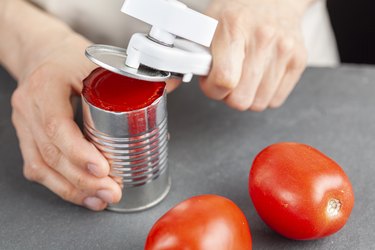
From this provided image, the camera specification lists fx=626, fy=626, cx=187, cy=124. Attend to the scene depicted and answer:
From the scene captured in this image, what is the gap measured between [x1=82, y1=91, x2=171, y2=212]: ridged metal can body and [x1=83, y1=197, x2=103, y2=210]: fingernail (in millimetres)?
25

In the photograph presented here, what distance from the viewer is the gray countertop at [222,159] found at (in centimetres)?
99

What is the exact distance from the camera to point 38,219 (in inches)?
40.6

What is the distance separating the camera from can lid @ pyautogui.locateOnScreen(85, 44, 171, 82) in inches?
34.5

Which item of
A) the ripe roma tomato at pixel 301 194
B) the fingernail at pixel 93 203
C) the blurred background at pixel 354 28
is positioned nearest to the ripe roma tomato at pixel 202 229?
the ripe roma tomato at pixel 301 194

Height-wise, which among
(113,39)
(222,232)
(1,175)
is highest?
(222,232)

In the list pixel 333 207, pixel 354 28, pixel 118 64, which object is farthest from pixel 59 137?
pixel 354 28

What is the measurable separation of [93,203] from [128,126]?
0.58 feet

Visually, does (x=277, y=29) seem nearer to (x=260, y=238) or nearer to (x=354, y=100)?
(x=354, y=100)

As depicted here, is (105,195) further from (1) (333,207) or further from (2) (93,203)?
(1) (333,207)

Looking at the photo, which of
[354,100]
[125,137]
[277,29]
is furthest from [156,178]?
[354,100]

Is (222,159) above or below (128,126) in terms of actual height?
below

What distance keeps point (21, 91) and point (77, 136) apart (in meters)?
0.19

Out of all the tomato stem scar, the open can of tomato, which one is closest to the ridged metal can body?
the open can of tomato

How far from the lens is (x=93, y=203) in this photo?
1032mm
